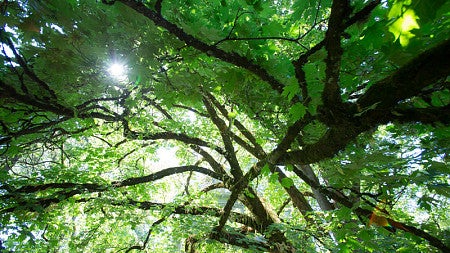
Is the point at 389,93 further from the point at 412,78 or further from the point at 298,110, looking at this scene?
the point at 298,110

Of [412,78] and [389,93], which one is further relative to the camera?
[389,93]

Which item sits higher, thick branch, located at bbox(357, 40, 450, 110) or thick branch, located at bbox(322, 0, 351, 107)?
thick branch, located at bbox(322, 0, 351, 107)

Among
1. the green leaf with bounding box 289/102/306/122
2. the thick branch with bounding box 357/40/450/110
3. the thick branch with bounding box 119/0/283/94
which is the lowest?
the thick branch with bounding box 357/40/450/110

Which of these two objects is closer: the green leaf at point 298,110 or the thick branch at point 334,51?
the thick branch at point 334,51

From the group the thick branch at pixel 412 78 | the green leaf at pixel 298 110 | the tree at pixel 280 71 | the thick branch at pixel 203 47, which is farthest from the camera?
the green leaf at pixel 298 110

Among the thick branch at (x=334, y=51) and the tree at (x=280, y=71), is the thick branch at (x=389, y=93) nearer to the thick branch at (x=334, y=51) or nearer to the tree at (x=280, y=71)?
the tree at (x=280, y=71)

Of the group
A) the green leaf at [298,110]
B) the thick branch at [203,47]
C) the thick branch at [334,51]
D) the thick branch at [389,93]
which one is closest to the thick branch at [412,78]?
the thick branch at [389,93]

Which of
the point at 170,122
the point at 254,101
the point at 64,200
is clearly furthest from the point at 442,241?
the point at 64,200

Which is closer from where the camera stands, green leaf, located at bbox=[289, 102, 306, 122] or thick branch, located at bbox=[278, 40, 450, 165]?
thick branch, located at bbox=[278, 40, 450, 165]

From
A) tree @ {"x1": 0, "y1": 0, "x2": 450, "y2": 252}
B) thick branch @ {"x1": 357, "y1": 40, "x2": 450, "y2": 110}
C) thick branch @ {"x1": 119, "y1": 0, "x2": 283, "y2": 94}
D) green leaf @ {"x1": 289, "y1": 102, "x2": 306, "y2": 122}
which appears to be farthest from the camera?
green leaf @ {"x1": 289, "y1": 102, "x2": 306, "y2": 122}

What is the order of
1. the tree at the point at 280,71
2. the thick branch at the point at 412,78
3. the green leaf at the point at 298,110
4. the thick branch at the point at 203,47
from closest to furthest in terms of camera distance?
the thick branch at the point at 412,78 → the tree at the point at 280,71 → the thick branch at the point at 203,47 → the green leaf at the point at 298,110

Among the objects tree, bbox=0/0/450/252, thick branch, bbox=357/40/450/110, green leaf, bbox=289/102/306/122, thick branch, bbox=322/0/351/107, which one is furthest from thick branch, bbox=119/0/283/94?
thick branch, bbox=357/40/450/110

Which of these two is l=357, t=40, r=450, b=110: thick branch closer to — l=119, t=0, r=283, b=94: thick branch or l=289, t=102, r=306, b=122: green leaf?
l=289, t=102, r=306, b=122: green leaf

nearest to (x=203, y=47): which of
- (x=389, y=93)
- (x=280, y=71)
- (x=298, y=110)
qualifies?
(x=280, y=71)
